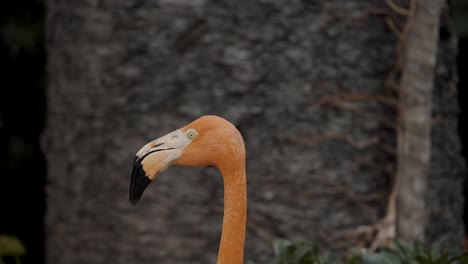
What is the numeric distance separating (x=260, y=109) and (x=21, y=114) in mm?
2677

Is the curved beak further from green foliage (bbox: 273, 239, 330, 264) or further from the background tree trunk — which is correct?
the background tree trunk

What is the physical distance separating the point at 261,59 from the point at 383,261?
1034 mm

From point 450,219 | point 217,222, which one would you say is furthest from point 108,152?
point 450,219

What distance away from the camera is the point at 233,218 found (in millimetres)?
1541

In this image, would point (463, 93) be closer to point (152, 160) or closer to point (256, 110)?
point (256, 110)

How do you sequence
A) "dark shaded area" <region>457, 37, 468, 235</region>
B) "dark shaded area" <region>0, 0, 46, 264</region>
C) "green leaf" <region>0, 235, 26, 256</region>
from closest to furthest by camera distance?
"green leaf" <region>0, 235, 26, 256</region>
"dark shaded area" <region>0, 0, 46, 264</region>
"dark shaded area" <region>457, 37, 468, 235</region>

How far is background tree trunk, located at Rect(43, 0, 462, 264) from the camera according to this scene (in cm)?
264

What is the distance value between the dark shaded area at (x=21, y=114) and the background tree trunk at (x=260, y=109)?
2034 millimetres

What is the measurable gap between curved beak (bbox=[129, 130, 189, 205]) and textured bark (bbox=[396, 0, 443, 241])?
1.27m

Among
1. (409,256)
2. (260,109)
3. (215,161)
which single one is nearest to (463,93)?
(260,109)

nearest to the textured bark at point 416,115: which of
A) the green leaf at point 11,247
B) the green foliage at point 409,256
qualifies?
the green foliage at point 409,256

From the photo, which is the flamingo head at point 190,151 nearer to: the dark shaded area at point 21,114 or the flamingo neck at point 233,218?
the flamingo neck at point 233,218

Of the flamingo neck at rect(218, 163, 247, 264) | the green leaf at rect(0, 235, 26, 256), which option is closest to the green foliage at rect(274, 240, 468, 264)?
the flamingo neck at rect(218, 163, 247, 264)

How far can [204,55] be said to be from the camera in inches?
104
